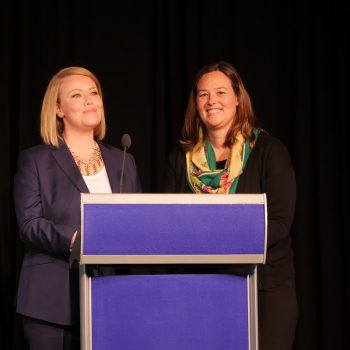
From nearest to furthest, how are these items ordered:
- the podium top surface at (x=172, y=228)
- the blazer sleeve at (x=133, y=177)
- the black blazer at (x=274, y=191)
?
the podium top surface at (x=172, y=228) < the black blazer at (x=274, y=191) < the blazer sleeve at (x=133, y=177)

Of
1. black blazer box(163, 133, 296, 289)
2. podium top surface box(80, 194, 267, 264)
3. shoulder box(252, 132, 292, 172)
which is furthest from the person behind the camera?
shoulder box(252, 132, 292, 172)

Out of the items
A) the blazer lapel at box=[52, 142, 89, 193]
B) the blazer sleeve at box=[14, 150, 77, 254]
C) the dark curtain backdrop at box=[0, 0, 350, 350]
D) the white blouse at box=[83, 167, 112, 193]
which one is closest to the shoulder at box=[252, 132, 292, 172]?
the white blouse at box=[83, 167, 112, 193]

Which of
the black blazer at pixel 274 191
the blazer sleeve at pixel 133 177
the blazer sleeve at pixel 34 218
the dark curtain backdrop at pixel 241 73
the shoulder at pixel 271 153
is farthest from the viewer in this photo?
the dark curtain backdrop at pixel 241 73

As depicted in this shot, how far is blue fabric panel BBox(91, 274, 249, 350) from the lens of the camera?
222cm

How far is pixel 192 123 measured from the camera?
3.26 meters

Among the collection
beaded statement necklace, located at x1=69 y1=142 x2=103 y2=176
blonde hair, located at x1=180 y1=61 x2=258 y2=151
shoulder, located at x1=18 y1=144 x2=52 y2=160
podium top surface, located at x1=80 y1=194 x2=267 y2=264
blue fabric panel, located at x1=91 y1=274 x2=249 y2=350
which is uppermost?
blonde hair, located at x1=180 y1=61 x2=258 y2=151

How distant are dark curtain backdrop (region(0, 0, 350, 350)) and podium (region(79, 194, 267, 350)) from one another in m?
1.71

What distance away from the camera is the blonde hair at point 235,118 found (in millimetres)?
3117

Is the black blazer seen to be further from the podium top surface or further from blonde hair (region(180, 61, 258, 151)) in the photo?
the podium top surface

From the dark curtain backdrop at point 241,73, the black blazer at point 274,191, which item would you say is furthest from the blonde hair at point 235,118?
the dark curtain backdrop at point 241,73

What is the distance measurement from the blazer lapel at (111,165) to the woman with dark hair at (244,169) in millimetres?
267

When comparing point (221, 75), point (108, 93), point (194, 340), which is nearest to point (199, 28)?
point (108, 93)

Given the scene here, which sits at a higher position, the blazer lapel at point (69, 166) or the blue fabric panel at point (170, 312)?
the blazer lapel at point (69, 166)

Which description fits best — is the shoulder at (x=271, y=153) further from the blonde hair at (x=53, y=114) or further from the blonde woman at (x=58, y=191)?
the blonde hair at (x=53, y=114)
